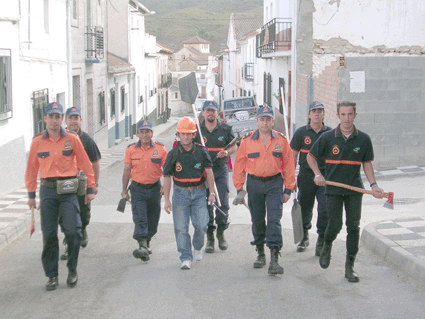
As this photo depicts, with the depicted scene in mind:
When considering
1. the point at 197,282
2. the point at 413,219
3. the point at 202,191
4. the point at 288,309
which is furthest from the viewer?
the point at 413,219

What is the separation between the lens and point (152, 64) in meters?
44.0

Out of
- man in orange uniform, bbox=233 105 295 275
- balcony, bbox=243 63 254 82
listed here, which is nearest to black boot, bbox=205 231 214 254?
man in orange uniform, bbox=233 105 295 275

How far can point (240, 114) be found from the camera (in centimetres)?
2312

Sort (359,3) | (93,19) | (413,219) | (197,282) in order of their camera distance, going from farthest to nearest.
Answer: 1. (93,19)
2. (359,3)
3. (413,219)
4. (197,282)

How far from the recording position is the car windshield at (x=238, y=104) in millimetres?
24203

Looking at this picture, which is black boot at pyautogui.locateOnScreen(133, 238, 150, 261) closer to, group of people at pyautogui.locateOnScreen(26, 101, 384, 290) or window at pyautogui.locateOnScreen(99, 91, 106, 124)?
group of people at pyautogui.locateOnScreen(26, 101, 384, 290)

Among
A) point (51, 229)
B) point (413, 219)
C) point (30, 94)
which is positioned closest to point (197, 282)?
point (51, 229)

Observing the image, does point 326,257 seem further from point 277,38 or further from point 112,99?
point 112,99

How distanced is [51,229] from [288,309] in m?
2.43

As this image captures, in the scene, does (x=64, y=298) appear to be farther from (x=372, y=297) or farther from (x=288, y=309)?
(x=372, y=297)

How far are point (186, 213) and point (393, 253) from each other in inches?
91.6

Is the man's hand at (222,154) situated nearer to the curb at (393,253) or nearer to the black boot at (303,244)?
the black boot at (303,244)

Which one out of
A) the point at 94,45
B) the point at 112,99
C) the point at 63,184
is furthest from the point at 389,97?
the point at 112,99

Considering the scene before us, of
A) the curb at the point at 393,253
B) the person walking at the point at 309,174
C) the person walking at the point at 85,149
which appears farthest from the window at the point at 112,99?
the curb at the point at 393,253
